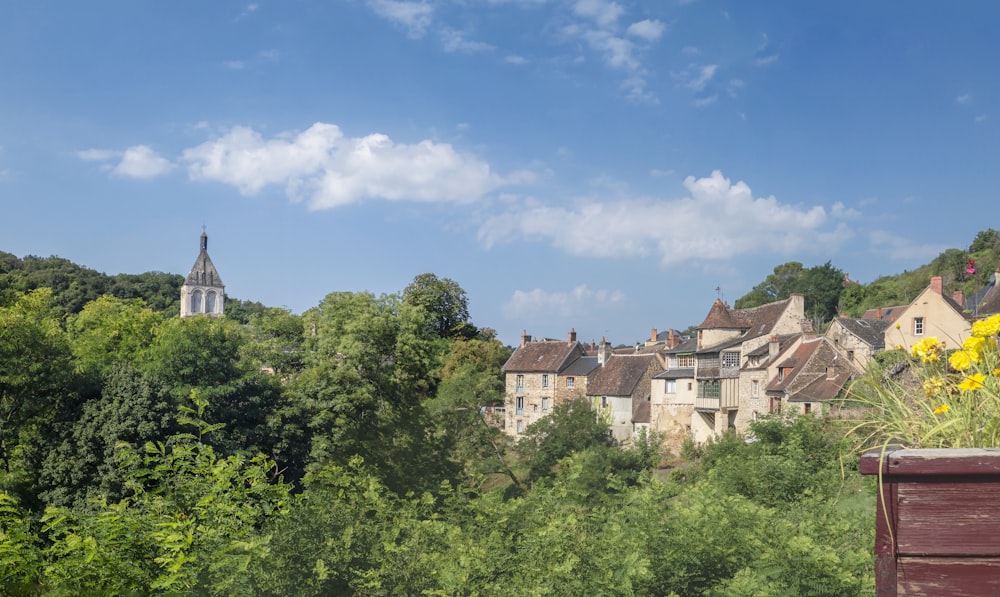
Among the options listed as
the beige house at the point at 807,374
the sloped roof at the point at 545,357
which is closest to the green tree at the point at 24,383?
the beige house at the point at 807,374

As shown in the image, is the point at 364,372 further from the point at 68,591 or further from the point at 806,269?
the point at 806,269

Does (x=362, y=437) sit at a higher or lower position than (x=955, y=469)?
lower

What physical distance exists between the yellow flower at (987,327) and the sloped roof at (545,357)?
4124 centimetres

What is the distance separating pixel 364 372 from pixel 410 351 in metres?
1.57

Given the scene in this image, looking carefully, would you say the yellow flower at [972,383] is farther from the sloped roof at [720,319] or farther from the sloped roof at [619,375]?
the sloped roof at [619,375]

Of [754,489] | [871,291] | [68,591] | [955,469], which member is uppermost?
[871,291]

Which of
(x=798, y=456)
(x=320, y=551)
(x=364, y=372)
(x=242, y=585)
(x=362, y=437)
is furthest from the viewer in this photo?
(x=364, y=372)

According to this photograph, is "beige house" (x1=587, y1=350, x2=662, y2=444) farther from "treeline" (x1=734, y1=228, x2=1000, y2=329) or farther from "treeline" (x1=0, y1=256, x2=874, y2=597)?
"treeline" (x1=734, y1=228, x2=1000, y2=329)

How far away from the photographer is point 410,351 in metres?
23.6

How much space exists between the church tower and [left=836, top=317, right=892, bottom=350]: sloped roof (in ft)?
231

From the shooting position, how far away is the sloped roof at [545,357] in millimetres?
44375

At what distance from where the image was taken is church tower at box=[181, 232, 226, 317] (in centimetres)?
8375

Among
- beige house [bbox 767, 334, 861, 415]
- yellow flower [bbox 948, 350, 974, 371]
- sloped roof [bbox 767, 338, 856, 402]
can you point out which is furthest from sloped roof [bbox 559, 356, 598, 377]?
yellow flower [bbox 948, 350, 974, 371]

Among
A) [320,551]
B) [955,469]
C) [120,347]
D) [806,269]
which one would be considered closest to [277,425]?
[120,347]
